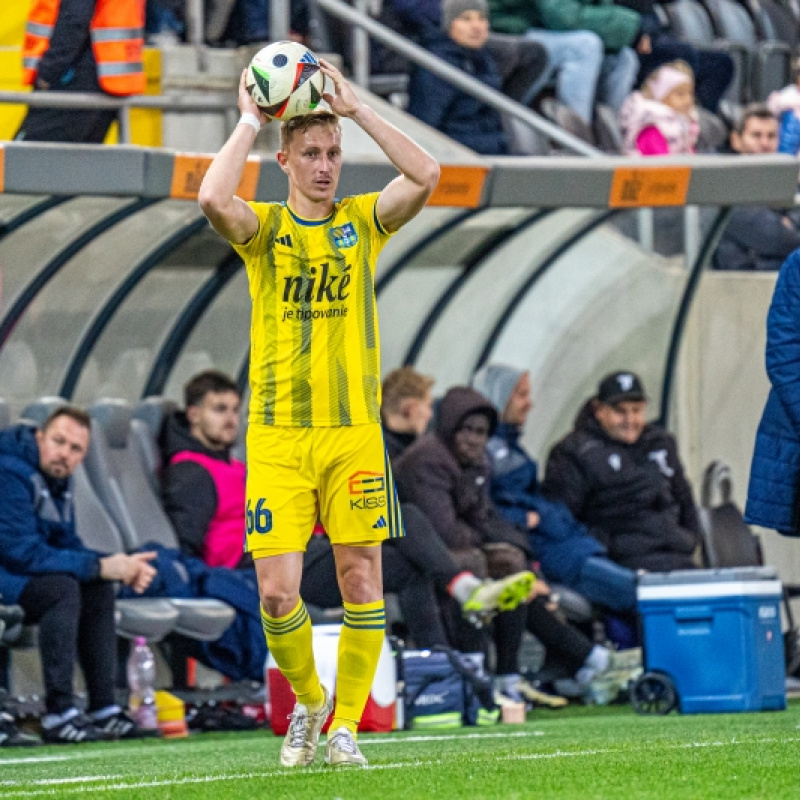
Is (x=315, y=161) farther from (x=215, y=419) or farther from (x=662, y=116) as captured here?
(x=662, y=116)

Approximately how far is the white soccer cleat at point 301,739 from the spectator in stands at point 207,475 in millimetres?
4077

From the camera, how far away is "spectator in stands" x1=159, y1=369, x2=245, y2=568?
33.3 ft

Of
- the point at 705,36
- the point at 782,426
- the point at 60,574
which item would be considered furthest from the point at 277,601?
the point at 705,36

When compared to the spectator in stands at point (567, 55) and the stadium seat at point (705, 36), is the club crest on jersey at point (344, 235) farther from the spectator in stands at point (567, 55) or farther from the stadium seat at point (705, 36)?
the stadium seat at point (705, 36)

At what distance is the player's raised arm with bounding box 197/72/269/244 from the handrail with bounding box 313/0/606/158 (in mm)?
5381

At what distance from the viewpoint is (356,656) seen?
20.0 feet

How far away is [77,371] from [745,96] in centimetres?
783

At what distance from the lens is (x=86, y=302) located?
35.4 ft

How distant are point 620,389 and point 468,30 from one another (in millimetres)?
2588

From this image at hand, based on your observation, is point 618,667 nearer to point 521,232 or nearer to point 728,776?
point 521,232

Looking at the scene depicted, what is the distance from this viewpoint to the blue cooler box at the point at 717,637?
929 cm

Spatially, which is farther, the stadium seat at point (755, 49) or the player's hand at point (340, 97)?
the stadium seat at point (755, 49)

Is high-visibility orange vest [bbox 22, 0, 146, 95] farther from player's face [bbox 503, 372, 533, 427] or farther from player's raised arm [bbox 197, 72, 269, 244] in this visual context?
player's raised arm [bbox 197, 72, 269, 244]

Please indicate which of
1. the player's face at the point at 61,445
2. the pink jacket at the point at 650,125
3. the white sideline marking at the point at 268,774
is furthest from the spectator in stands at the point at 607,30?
the white sideline marking at the point at 268,774
